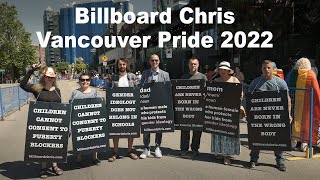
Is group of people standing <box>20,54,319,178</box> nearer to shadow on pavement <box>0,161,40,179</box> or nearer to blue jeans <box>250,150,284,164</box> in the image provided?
blue jeans <box>250,150,284,164</box>

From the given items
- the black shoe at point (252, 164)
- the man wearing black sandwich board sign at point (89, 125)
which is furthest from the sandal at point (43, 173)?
the black shoe at point (252, 164)

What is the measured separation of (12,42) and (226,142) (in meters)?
70.4

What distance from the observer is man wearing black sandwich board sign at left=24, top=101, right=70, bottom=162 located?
5562mm

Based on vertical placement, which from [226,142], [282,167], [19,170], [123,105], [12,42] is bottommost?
[19,170]

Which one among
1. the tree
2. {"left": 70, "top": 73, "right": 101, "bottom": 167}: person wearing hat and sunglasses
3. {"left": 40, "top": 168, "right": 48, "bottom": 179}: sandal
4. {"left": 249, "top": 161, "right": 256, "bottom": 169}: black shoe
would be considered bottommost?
{"left": 40, "top": 168, "right": 48, "bottom": 179}: sandal

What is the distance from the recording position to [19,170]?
19.8ft

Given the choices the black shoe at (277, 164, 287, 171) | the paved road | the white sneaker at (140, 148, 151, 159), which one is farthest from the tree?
the black shoe at (277, 164, 287, 171)

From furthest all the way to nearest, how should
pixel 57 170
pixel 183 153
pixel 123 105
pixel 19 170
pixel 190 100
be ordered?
pixel 183 153 → pixel 190 100 → pixel 123 105 → pixel 19 170 → pixel 57 170

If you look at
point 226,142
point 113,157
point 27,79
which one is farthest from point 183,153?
point 27,79

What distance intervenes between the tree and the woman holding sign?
223 feet

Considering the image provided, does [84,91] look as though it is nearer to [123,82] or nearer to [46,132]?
[123,82]

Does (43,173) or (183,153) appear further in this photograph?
(183,153)

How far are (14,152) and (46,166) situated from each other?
194 cm

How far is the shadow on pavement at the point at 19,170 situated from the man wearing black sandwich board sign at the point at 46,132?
1.32ft
